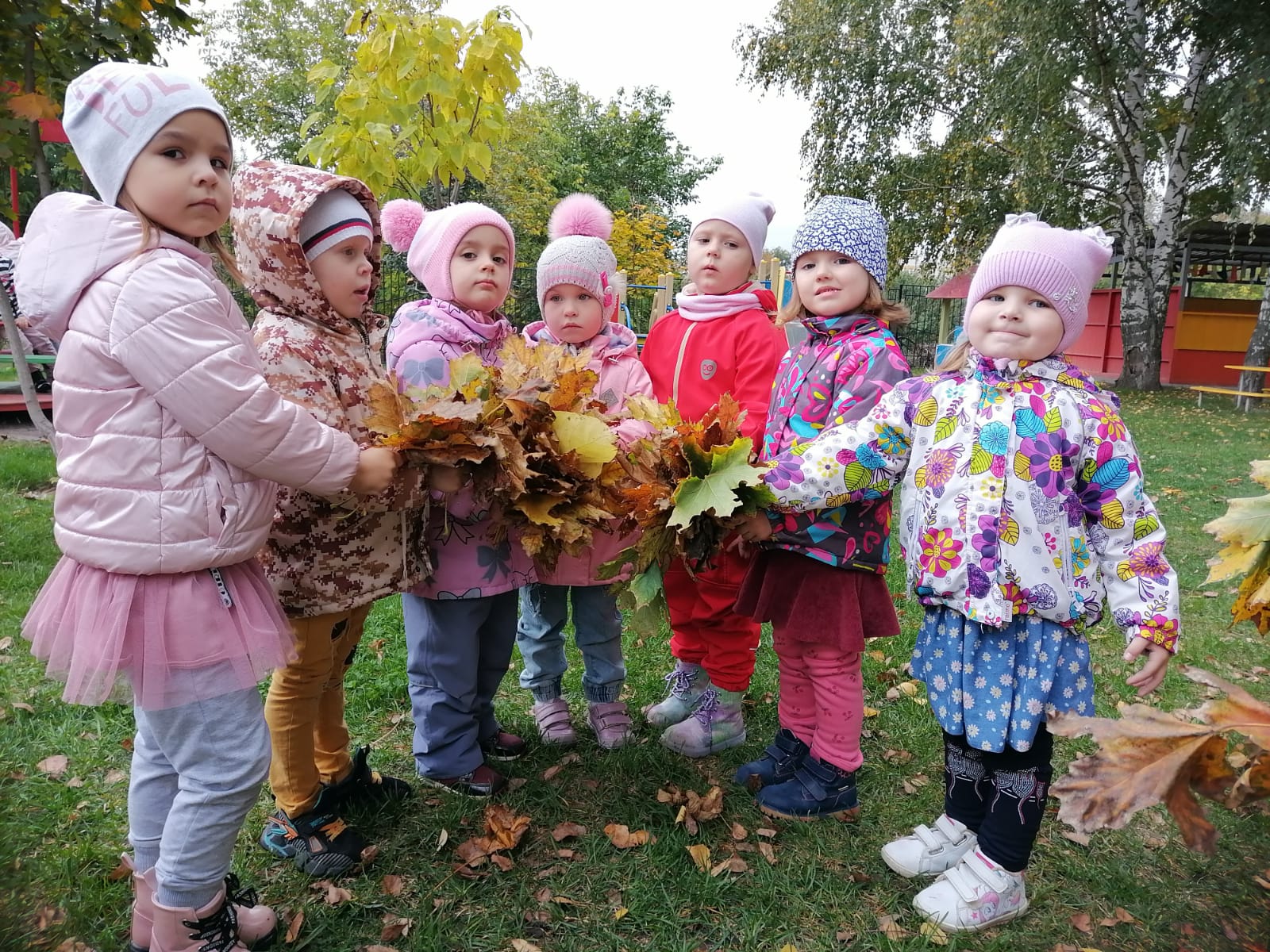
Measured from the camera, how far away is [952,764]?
2475 mm

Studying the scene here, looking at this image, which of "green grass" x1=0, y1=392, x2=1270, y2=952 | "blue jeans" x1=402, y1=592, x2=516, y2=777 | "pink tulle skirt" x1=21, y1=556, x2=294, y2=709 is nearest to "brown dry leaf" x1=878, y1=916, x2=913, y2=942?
"green grass" x1=0, y1=392, x2=1270, y2=952

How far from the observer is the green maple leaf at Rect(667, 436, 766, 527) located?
2.28 meters

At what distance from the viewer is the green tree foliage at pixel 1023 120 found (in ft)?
48.9

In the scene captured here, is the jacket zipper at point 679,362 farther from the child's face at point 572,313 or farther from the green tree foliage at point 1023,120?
the green tree foliage at point 1023,120

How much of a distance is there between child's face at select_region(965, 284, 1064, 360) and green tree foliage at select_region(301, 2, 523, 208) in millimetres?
2866

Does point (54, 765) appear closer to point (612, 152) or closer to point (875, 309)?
point (875, 309)

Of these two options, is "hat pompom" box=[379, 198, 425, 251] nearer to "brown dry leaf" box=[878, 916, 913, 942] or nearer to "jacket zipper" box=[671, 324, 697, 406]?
"jacket zipper" box=[671, 324, 697, 406]

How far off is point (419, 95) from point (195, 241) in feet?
7.91

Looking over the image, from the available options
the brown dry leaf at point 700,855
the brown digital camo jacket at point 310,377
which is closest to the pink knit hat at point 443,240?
the brown digital camo jacket at point 310,377

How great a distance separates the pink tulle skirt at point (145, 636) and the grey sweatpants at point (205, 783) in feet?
0.20

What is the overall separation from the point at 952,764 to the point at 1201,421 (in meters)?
13.0

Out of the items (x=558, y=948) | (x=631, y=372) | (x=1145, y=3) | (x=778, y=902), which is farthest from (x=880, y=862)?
(x=1145, y=3)

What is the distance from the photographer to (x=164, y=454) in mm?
1804

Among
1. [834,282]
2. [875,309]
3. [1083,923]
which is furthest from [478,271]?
[1083,923]
